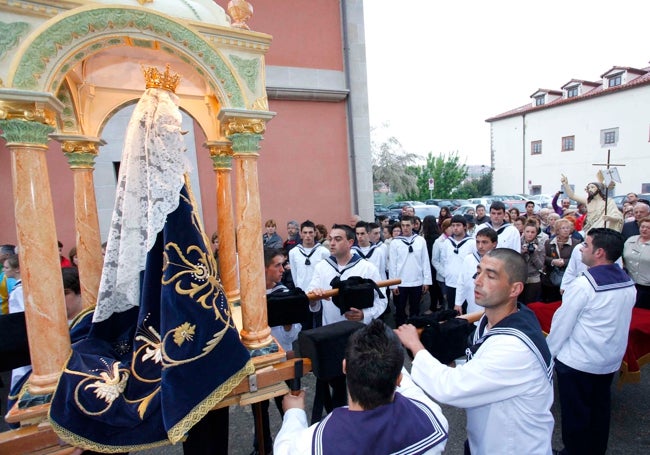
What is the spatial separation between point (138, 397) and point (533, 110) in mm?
39043

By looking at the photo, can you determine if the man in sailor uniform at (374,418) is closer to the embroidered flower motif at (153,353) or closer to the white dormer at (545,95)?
the embroidered flower motif at (153,353)

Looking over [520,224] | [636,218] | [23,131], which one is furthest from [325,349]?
[520,224]

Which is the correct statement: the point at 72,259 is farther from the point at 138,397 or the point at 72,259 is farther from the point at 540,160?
the point at 540,160

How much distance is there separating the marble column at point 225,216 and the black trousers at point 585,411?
3.15 meters

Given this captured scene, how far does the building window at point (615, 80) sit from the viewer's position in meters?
27.4

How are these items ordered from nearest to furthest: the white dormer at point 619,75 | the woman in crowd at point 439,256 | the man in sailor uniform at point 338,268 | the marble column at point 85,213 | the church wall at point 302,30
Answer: the marble column at point 85,213 < the man in sailor uniform at point 338,268 < the woman in crowd at point 439,256 < the church wall at point 302,30 < the white dormer at point 619,75

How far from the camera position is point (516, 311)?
6.97ft

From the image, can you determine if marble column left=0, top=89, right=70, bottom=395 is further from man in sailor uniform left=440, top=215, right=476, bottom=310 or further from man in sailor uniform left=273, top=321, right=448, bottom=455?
man in sailor uniform left=440, top=215, right=476, bottom=310

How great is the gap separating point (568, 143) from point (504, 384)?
36.4 metres

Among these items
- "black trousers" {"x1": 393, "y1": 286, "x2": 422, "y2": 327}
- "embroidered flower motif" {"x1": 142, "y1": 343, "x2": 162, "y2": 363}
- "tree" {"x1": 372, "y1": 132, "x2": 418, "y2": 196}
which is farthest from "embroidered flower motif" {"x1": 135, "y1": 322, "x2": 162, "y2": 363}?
"tree" {"x1": 372, "y1": 132, "x2": 418, "y2": 196}

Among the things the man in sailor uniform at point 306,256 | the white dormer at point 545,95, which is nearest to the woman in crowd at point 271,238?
the man in sailor uniform at point 306,256

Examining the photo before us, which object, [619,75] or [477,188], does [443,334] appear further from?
[477,188]

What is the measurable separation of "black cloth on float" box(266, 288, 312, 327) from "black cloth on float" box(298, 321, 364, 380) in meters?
0.67

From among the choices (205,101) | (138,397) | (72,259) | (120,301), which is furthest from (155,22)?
(72,259)
